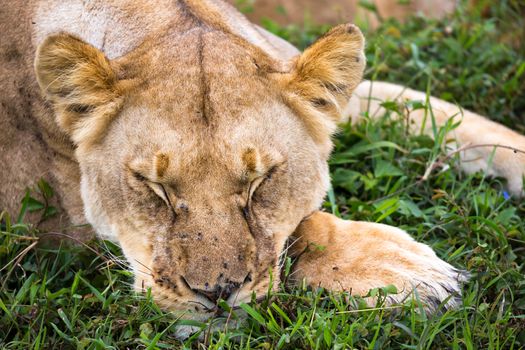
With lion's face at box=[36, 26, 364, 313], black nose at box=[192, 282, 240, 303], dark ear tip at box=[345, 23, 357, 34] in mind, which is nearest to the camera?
black nose at box=[192, 282, 240, 303]

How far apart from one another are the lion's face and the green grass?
Result: 0.50ft

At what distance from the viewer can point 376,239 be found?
3.82 metres

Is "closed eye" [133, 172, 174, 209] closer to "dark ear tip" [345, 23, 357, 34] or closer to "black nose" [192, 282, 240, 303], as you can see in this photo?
"black nose" [192, 282, 240, 303]

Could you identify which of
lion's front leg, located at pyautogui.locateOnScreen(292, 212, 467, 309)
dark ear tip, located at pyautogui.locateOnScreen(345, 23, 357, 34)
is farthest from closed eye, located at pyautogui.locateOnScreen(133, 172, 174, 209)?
dark ear tip, located at pyautogui.locateOnScreen(345, 23, 357, 34)

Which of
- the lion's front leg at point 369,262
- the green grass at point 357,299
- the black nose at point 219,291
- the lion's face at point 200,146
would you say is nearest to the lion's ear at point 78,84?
the lion's face at point 200,146

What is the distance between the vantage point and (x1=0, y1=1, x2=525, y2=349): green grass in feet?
11.0

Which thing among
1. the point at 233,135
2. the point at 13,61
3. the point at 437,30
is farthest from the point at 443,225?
the point at 437,30

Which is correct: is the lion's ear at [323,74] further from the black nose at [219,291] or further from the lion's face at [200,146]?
the black nose at [219,291]

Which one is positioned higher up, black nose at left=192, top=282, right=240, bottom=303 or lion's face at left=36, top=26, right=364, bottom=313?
lion's face at left=36, top=26, right=364, bottom=313

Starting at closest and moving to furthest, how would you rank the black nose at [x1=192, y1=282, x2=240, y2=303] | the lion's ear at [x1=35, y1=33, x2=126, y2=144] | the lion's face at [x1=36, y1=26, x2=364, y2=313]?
the black nose at [x1=192, y1=282, x2=240, y2=303] < the lion's face at [x1=36, y1=26, x2=364, y2=313] < the lion's ear at [x1=35, y1=33, x2=126, y2=144]

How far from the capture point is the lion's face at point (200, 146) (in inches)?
131

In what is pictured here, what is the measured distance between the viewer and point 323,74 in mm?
3752

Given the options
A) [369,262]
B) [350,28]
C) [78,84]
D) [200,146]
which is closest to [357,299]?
[369,262]

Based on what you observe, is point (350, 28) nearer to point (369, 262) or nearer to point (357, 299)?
point (369, 262)
